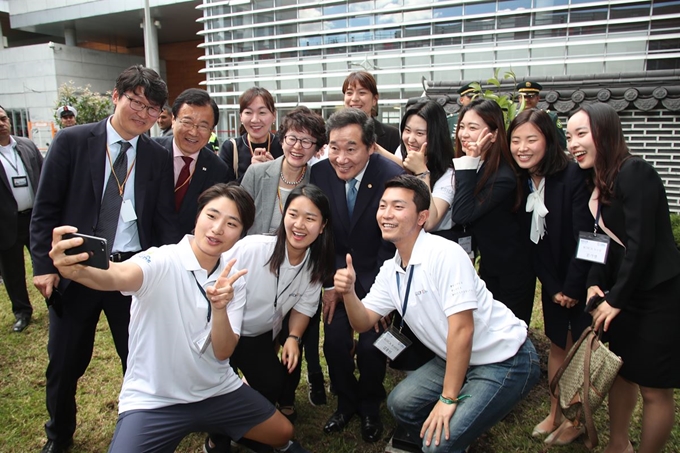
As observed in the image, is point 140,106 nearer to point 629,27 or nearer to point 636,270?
point 636,270

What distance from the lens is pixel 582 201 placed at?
265cm

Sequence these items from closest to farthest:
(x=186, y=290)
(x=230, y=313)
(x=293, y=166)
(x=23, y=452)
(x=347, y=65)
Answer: (x=186, y=290)
(x=230, y=313)
(x=23, y=452)
(x=293, y=166)
(x=347, y=65)

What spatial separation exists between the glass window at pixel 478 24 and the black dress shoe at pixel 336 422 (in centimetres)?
1164

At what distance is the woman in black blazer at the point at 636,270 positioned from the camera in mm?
2273

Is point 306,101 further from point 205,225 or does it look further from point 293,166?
point 205,225

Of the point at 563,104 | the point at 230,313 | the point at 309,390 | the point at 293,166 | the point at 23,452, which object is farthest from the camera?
the point at 563,104

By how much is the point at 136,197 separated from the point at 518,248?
2.48 meters

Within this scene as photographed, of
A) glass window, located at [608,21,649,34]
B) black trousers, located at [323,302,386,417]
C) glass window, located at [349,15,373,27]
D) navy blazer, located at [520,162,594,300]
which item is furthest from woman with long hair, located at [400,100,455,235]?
glass window, located at [349,15,373,27]

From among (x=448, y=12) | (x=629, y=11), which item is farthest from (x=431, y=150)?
(x=448, y=12)

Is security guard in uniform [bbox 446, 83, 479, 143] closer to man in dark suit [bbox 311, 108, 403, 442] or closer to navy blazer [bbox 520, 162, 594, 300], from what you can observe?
man in dark suit [bbox 311, 108, 403, 442]

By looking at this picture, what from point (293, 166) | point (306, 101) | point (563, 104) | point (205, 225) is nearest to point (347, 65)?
point (306, 101)

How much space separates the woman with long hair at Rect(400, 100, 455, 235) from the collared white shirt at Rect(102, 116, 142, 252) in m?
1.78

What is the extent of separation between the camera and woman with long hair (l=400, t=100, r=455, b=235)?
3.07 metres

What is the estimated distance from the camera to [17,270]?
4.92 m
